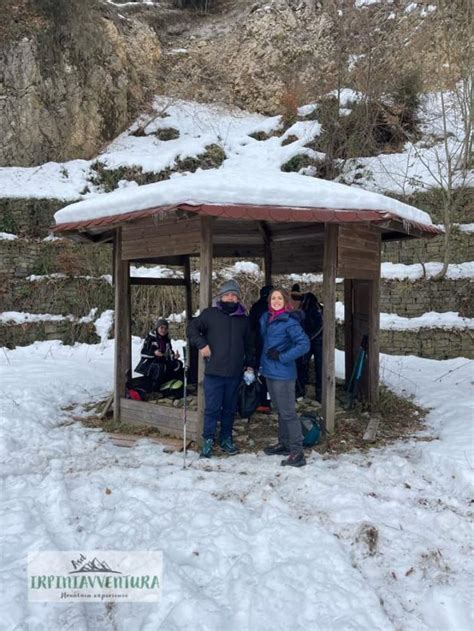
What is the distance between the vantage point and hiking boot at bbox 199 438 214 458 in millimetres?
4984

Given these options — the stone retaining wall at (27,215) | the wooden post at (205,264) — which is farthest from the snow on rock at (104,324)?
the wooden post at (205,264)

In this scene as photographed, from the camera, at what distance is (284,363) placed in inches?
184

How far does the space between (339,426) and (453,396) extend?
8.84 feet

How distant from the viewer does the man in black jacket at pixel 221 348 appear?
4.93 m

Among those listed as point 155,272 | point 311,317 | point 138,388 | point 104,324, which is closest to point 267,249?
point 311,317

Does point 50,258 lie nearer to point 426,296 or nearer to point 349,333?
point 349,333

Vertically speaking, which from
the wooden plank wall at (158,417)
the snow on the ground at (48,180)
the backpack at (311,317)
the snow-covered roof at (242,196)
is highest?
the snow on the ground at (48,180)

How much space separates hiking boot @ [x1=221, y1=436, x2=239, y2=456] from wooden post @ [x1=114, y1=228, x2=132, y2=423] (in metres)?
1.81

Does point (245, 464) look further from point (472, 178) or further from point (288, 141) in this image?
point (288, 141)

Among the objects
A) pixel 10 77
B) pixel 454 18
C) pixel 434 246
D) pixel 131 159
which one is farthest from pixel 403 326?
pixel 10 77

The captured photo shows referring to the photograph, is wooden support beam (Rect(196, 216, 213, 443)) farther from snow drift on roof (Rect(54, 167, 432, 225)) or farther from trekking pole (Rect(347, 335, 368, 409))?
trekking pole (Rect(347, 335, 368, 409))

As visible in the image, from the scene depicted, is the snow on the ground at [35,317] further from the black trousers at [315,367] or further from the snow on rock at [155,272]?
the black trousers at [315,367]

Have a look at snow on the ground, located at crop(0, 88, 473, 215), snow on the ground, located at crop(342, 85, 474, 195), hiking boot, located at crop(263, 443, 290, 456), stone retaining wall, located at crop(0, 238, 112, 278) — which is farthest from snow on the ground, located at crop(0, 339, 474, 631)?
snow on the ground, located at crop(0, 88, 473, 215)

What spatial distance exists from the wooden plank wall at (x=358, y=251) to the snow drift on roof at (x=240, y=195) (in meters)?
0.69
